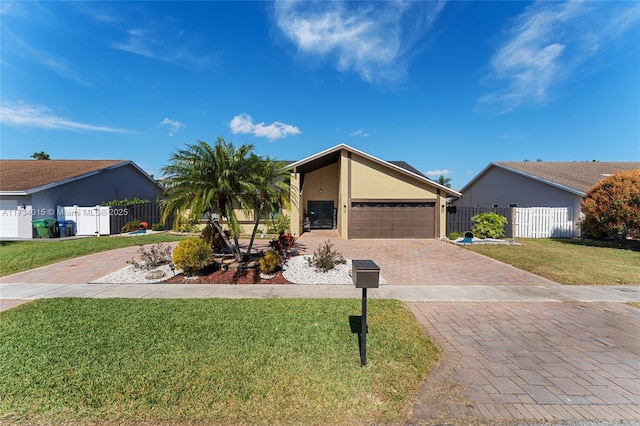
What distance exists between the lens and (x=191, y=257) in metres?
7.42

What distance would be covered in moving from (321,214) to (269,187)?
1318cm

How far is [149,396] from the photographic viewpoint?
2.83 metres

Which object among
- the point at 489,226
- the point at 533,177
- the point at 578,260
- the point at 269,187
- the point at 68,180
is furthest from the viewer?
the point at 533,177

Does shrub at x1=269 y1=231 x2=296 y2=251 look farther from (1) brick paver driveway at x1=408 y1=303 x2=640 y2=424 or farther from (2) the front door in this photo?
(2) the front door

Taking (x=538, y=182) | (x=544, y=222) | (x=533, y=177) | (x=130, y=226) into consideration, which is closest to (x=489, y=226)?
(x=544, y=222)

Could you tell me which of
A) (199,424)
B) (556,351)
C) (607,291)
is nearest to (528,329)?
(556,351)

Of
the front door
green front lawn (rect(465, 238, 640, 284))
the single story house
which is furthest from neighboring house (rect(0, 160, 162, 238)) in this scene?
the single story house

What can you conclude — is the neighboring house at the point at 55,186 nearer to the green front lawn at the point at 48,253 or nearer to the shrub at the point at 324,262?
the green front lawn at the point at 48,253

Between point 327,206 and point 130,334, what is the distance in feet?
56.8

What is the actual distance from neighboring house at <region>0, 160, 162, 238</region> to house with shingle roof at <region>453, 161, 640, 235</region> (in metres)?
23.5

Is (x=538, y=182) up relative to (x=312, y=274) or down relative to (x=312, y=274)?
up

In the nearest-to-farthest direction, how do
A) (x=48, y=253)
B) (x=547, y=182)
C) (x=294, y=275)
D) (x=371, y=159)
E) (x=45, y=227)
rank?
1. (x=294, y=275)
2. (x=48, y=253)
3. (x=45, y=227)
4. (x=371, y=159)
5. (x=547, y=182)

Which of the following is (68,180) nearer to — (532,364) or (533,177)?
(532,364)

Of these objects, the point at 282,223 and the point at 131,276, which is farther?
the point at 282,223
